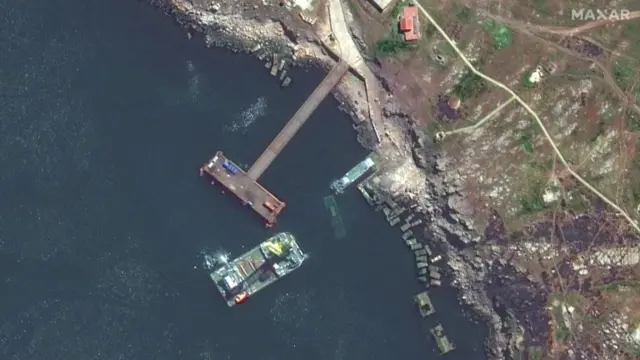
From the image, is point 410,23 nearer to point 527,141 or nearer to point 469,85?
point 469,85

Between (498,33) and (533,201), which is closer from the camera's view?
(533,201)

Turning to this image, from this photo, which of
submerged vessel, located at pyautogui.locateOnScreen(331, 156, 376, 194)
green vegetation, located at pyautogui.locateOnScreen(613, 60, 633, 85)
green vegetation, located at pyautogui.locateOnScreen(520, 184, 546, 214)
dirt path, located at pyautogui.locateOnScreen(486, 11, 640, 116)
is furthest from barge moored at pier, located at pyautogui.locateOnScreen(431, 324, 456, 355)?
green vegetation, located at pyautogui.locateOnScreen(613, 60, 633, 85)

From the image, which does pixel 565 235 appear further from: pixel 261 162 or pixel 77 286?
pixel 77 286

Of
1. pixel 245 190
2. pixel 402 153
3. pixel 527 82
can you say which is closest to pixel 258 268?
pixel 245 190

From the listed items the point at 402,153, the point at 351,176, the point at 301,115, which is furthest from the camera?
the point at 402,153

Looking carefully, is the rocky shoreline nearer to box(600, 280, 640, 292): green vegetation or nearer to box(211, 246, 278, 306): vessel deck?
box(600, 280, 640, 292): green vegetation

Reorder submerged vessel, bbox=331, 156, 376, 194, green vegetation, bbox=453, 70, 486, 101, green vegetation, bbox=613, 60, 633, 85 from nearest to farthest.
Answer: green vegetation, bbox=613, 60, 633, 85, green vegetation, bbox=453, 70, 486, 101, submerged vessel, bbox=331, 156, 376, 194

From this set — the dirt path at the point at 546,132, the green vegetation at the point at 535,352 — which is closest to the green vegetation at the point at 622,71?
the dirt path at the point at 546,132
